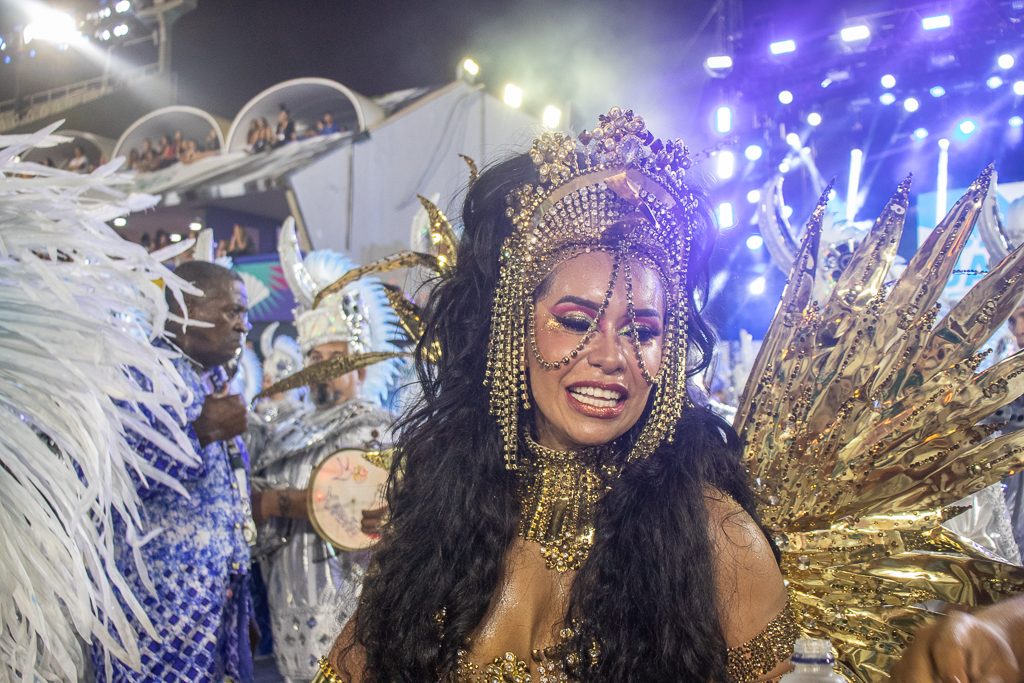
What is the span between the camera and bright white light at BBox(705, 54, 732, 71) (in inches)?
376

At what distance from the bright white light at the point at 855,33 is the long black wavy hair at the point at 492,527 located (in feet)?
27.8

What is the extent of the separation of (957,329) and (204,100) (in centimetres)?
1222

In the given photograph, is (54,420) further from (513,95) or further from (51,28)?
(51,28)

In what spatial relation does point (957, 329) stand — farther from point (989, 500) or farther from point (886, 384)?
point (989, 500)

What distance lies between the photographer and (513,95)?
1009cm

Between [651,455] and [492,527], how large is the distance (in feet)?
1.14

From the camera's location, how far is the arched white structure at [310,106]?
35.5 feet

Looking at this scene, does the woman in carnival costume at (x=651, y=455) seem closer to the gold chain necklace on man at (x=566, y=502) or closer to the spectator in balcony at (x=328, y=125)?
the gold chain necklace on man at (x=566, y=502)

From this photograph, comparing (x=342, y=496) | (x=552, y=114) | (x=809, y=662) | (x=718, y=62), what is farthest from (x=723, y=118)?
(x=809, y=662)

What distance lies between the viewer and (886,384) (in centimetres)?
185

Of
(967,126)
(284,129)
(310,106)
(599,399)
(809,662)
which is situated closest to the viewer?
(809,662)

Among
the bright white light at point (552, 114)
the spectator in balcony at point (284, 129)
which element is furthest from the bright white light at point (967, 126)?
the spectator in balcony at point (284, 129)

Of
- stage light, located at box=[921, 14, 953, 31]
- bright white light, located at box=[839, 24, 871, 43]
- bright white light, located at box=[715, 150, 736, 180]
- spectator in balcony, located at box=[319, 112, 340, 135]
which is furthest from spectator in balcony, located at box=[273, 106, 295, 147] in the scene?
stage light, located at box=[921, 14, 953, 31]

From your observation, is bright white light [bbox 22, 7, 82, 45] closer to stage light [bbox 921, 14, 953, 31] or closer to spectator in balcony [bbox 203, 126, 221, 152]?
spectator in balcony [bbox 203, 126, 221, 152]
